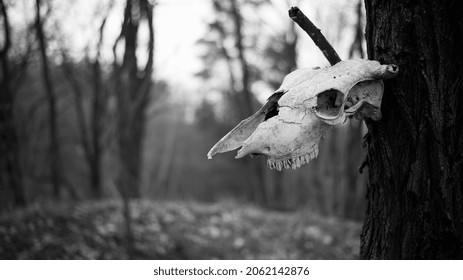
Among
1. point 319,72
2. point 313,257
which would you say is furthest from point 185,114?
point 319,72

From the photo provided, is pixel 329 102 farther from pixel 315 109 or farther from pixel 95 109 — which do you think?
pixel 95 109

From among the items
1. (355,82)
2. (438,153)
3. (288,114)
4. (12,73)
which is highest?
(12,73)

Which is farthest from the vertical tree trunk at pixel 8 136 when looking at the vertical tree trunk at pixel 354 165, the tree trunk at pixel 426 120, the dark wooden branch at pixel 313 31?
the tree trunk at pixel 426 120

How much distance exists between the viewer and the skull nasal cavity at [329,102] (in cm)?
174

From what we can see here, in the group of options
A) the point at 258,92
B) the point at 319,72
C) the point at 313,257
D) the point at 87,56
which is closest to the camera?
the point at 319,72

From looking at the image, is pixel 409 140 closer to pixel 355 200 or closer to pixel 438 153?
pixel 438 153

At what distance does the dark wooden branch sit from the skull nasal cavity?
0.57 feet

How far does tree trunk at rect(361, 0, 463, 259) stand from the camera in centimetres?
171

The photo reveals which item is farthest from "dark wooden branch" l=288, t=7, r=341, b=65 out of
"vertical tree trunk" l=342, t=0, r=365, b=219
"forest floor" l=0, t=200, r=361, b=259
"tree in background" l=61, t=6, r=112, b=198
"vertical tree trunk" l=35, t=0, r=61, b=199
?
"tree in background" l=61, t=6, r=112, b=198

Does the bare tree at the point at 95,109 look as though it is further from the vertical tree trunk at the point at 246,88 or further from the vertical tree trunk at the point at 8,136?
the vertical tree trunk at the point at 246,88

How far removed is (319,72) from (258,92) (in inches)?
518

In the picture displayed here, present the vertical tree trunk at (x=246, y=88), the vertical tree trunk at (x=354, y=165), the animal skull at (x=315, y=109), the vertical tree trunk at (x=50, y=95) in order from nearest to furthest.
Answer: the animal skull at (x=315, y=109), the vertical tree trunk at (x=50, y=95), the vertical tree trunk at (x=354, y=165), the vertical tree trunk at (x=246, y=88)

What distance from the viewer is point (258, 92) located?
14.9 m

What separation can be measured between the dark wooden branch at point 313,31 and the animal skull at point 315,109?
78 millimetres
